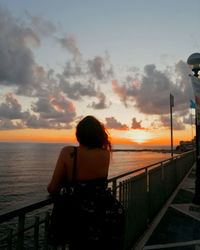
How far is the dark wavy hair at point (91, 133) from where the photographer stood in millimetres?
2681

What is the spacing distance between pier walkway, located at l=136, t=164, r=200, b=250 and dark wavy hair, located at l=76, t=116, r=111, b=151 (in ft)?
11.1

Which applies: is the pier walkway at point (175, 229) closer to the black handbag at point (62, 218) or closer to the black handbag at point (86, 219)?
the black handbag at point (86, 219)

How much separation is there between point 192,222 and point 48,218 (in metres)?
5.03

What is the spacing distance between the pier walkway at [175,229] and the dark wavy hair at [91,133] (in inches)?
133

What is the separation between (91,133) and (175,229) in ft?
15.4

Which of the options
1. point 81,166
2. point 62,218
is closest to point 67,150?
point 81,166

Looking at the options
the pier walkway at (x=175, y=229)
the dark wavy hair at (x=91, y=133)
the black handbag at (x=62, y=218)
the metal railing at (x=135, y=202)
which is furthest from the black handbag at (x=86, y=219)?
the pier walkway at (x=175, y=229)

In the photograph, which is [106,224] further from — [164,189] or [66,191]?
[164,189]

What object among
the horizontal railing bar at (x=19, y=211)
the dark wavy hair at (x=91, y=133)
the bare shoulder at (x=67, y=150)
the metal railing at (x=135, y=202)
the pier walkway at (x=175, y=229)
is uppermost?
the dark wavy hair at (x=91, y=133)

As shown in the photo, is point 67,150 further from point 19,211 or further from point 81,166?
point 19,211

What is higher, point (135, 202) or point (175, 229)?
point (135, 202)

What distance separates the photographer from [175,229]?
6.55 metres

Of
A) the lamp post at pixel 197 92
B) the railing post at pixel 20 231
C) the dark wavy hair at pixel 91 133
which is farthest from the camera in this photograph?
the lamp post at pixel 197 92

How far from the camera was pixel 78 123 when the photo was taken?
2777mm
